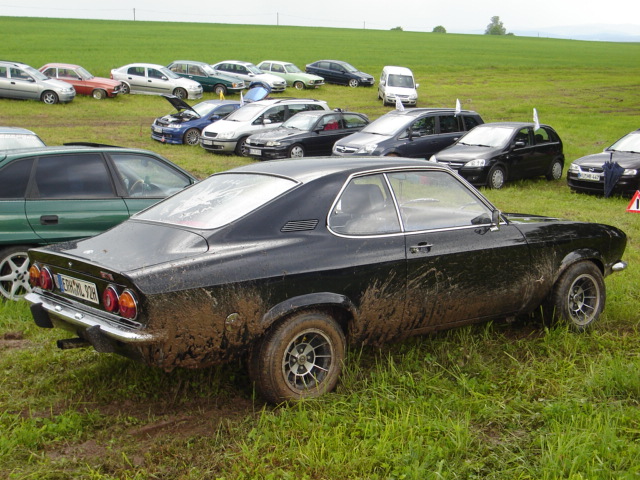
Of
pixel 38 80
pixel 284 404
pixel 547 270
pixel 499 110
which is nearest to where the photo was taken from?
pixel 284 404

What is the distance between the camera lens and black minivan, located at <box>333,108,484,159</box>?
17.6 m

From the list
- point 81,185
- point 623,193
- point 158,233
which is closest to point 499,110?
point 623,193

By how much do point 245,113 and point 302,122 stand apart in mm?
2561

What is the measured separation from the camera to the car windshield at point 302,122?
2072cm

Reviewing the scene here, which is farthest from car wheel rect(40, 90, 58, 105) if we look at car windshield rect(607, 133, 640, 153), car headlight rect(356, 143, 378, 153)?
car windshield rect(607, 133, 640, 153)

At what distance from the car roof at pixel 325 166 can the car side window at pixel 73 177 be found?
2.43 metres

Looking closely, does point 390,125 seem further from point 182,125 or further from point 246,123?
point 182,125

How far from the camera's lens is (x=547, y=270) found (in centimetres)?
592

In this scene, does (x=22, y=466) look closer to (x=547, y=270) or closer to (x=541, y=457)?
(x=541, y=457)

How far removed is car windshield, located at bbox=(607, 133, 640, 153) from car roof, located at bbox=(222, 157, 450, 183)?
481 inches

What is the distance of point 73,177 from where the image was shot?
7453 mm

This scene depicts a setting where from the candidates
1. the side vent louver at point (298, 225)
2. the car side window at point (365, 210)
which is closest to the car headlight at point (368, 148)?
the car side window at point (365, 210)

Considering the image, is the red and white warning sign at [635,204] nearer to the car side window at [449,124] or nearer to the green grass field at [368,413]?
the green grass field at [368,413]

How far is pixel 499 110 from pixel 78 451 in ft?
105
